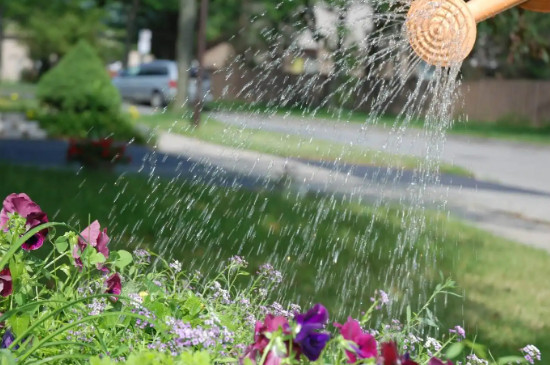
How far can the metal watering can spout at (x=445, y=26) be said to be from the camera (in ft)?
9.32

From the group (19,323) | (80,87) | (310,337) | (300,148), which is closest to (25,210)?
(19,323)

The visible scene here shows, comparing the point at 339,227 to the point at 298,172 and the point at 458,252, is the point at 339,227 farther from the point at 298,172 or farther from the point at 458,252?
the point at 298,172

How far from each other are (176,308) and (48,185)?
23.9 feet

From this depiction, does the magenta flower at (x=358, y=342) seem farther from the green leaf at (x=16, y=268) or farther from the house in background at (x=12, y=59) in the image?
the house in background at (x=12, y=59)

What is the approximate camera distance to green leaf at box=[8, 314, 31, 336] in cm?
242

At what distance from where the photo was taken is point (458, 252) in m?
7.27

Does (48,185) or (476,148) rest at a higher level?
(48,185)

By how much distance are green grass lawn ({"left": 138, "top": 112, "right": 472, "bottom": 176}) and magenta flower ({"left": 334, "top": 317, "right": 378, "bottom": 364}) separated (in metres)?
9.78

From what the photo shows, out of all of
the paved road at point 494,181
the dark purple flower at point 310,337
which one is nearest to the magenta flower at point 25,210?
the dark purple flower at point 310,337

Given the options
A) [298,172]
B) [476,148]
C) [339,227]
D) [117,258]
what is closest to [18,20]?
[476,148]

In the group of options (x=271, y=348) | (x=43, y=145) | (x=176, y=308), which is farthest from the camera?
(x=43, y=145)

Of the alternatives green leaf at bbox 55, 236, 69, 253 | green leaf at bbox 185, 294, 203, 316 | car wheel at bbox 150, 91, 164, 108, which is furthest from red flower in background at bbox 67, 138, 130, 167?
car wheel at bbox 150, 91, 164, 108

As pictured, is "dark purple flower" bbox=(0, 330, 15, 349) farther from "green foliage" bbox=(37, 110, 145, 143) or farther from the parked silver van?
the parked silver van

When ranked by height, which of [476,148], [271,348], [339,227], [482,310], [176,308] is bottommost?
[476,148]
